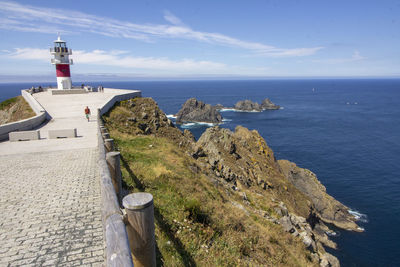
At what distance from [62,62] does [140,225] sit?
5153 centimetres

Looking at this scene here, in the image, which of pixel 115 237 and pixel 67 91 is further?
pixel 67 91

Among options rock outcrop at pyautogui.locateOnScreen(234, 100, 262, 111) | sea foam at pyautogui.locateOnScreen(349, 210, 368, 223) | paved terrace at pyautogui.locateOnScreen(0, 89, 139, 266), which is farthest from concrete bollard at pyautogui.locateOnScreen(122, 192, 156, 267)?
rock outcrop at pyautogui.locateOnScreen(234, 100, 262, 111)

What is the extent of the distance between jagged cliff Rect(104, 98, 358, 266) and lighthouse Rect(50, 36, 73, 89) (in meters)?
21.1

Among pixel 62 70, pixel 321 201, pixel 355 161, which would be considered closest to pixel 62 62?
pixel 62 70

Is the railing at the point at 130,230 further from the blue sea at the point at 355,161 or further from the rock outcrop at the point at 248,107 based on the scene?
the rock outcrop at the point at 248,107

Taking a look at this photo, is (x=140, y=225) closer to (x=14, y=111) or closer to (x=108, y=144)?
Answer: (x=108, y=144)

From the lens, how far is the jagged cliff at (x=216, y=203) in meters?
8.63

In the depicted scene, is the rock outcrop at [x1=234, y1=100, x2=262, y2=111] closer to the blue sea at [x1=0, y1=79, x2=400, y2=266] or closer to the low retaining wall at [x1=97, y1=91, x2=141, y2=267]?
the blue sea at [x1=0, y1=79, x2=400, y2=266]

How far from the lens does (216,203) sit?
12922 millimetres

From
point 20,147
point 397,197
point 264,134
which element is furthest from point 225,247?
point 264,134

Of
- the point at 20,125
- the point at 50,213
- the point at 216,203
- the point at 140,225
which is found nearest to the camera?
the point at 140,225

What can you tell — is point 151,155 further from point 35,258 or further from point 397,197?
point 397,197

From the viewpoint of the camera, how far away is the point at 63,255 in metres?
5.30

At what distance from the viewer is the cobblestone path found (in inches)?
211
